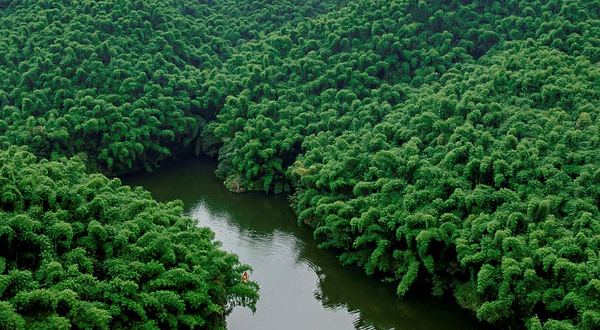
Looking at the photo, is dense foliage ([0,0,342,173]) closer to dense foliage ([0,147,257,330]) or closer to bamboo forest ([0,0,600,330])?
bamboo forest ([0,0,600,330])

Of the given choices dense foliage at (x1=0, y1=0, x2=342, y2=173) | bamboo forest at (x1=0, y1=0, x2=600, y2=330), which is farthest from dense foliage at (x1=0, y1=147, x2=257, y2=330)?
dense foliage at (x1=0, y1=0, x2=342, y2=173)

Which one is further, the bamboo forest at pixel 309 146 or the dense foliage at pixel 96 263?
the bamboo forest at pixel 309 146

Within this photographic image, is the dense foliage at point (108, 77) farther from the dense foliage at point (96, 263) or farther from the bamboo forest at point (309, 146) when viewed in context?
the dense foliage at point (96, 263)

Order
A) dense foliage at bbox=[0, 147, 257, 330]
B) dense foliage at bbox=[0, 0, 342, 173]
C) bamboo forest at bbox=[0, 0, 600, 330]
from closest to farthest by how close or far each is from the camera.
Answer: dense foliage at bbox=[0, 147, 257, 330] → bamboo forest at bbox=[0, 0, 600, 330] → dense foliage at bbox=[0, 0, 342, 173]

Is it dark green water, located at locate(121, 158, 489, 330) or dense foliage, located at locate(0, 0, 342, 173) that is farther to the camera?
dense foliage, located at locate(0, 0, 342, 173)

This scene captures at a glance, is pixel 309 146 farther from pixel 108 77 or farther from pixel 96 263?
pixel 96 263

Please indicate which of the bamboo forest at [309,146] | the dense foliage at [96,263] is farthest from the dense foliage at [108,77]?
the dense foliage at [96,263]
